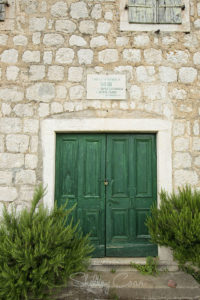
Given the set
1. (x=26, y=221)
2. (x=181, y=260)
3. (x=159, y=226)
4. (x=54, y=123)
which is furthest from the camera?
(x=54, y=123)

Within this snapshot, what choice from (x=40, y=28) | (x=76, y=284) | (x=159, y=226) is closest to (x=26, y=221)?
(x=76, y=284)

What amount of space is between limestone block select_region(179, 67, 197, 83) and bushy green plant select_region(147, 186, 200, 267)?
5.23 ft

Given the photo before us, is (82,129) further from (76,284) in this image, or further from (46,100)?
(76,284)

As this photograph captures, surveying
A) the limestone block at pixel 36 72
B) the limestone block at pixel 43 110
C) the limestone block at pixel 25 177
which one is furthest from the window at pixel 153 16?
the limestone block at pixel 25 177

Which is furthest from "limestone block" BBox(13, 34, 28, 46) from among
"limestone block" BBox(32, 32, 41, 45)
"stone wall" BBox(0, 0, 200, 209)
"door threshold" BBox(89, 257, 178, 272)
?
"door threshold" BBox(89, 257, 178, 272)

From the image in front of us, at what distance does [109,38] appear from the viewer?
354cm

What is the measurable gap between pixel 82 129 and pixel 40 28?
5.38 ft

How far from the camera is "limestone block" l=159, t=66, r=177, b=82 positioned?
3535 mm

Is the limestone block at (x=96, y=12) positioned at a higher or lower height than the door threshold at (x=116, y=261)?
higher

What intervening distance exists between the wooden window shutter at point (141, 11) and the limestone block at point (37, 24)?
1.31 metres

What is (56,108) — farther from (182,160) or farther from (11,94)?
(182,160)

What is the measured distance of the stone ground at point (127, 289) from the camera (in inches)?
109

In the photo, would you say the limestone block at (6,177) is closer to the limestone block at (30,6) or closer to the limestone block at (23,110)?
the limestone block at (23,110)

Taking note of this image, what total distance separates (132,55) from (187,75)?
88cm
